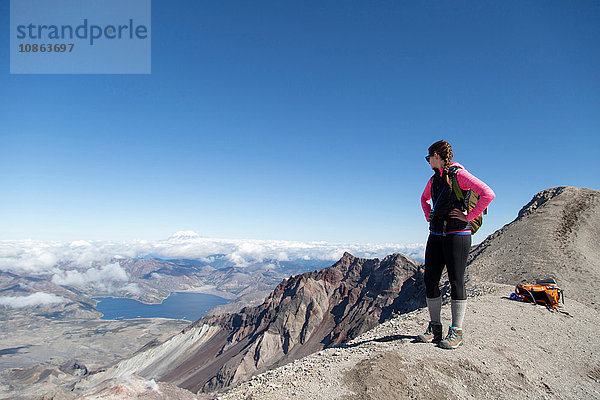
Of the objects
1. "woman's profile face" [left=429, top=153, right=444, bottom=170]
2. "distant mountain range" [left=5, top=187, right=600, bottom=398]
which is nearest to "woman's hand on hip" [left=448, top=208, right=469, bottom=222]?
"woman's profile face" [left=429, top=153, right=444, bottom=170]

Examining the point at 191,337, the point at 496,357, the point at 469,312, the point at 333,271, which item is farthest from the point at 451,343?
the point at 191,337

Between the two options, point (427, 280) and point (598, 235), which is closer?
point (427, 280)

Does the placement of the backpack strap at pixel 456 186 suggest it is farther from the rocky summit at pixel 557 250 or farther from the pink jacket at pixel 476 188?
the rocky summit at pixel 557 250

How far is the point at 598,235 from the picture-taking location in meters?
25.5

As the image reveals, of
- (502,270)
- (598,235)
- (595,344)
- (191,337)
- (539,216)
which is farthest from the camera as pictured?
(191,337)

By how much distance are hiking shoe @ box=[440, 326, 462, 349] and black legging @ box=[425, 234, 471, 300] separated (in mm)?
683

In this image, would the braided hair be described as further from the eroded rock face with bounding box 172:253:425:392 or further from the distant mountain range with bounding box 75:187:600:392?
the eroded rock face with bounding box 172:253:425:392

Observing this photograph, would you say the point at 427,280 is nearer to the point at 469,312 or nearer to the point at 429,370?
the point at 429,370

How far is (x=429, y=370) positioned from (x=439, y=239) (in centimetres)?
212

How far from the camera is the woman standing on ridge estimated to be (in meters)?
4.92

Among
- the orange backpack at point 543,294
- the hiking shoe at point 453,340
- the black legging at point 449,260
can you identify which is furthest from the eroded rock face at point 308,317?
the black legging at point 449,260

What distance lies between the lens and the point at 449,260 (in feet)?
16.5

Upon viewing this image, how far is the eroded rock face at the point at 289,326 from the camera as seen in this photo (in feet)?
297

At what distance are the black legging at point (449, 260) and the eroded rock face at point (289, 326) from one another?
7030 centimetres
